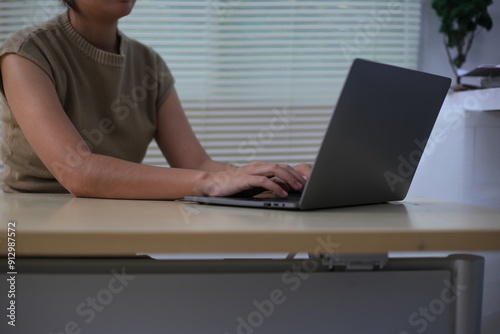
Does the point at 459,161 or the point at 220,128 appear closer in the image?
the point at 459,161

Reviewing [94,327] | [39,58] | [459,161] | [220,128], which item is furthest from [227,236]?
[220,128]

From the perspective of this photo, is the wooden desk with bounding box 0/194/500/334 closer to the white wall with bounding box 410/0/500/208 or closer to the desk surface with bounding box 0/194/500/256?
the desk surface with bounding box 0/194/500/256

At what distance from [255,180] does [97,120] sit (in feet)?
2.34

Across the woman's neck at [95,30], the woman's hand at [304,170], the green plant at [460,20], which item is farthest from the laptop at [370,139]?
the green plant at [460,20]

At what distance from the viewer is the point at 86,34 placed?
61.4 inches

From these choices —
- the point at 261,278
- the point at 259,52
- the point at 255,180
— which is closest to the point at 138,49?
the point at 255,180

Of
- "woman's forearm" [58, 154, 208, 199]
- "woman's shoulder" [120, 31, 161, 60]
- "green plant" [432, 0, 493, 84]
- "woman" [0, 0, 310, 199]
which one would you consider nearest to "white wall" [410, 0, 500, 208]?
"green plant" [432, 0, 493, 84]

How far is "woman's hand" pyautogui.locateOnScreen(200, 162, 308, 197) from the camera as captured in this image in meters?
0.98

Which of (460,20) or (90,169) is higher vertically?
(460,20)

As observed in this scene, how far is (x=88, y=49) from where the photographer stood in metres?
1.54

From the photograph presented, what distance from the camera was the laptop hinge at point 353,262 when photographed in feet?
2.68

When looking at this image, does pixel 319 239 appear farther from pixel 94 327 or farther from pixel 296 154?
pixel 296 154

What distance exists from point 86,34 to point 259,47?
4.45ft

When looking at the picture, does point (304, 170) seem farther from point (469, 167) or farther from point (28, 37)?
point (469, 167)
